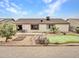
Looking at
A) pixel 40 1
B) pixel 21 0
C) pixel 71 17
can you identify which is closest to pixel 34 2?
pixel 40 1

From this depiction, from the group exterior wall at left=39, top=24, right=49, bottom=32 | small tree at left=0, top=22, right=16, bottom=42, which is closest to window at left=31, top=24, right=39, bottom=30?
exterior wall at left=39, top=24, right=49, bottom=32

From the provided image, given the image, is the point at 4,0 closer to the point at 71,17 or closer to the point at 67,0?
the point at 67,0

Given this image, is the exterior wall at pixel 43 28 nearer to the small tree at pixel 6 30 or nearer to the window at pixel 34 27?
the window at pixel 34 27

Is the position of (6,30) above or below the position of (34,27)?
above

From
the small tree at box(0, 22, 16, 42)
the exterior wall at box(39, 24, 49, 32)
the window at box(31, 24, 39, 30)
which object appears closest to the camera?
the small tree at box(0, 22, 16, 42)

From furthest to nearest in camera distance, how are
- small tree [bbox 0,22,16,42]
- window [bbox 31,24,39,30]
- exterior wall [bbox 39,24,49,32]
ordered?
window [bbox 31,24,39,30], exterior wall [bbox 39,24,49,32], small tree [bbox 0,22,16,42]

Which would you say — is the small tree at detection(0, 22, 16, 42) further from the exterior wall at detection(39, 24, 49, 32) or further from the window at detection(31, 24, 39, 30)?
the window at detection(31, 24, 39, 30)

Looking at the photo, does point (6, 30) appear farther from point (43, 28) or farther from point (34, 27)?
point (34, 27)

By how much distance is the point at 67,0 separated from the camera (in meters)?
21.4

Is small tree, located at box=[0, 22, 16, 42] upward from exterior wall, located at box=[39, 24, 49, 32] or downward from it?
upward

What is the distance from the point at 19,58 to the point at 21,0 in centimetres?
1389

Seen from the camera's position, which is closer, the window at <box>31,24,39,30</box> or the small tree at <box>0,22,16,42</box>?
the small tree at <box>0,22,16,42</box>

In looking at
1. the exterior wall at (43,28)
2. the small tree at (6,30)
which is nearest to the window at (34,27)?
the exterior wall at (43,28)

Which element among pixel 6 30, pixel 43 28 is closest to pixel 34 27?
pixel 43 28
